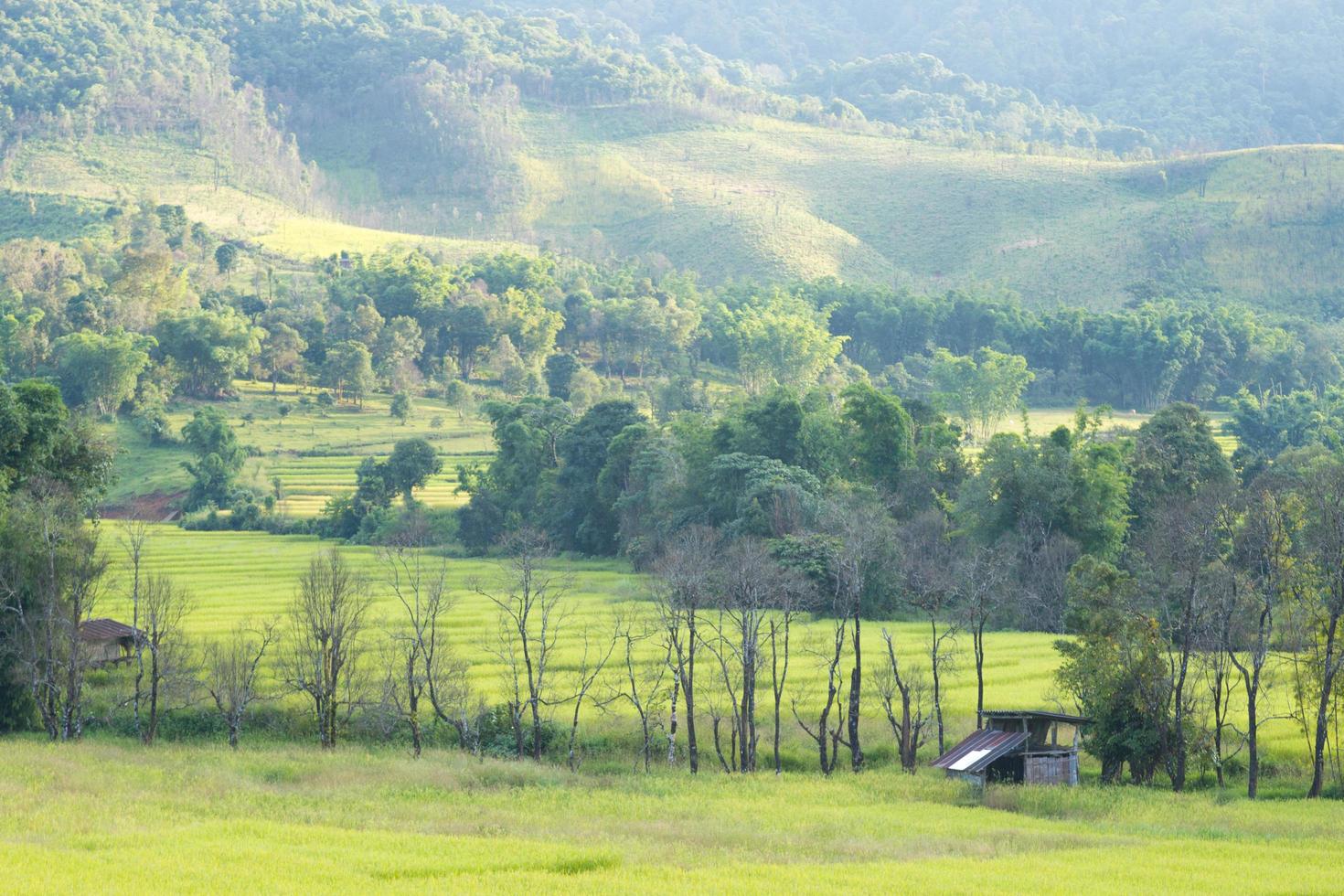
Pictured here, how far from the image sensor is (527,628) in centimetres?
5953

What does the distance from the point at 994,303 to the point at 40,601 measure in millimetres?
116498

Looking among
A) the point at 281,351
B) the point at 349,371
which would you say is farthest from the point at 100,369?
the point at 349,371

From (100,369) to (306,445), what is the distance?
14.8 m

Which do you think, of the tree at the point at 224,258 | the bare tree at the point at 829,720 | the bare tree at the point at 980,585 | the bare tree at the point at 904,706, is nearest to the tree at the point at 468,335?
the tree at the point at 224,258

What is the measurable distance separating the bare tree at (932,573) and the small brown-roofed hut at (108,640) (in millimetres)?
28267

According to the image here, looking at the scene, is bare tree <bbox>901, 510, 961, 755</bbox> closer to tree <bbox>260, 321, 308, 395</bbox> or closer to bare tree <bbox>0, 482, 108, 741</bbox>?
bare tree <bbox>0, 482, 108, 741</bbox>

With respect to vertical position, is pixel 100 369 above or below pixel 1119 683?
above

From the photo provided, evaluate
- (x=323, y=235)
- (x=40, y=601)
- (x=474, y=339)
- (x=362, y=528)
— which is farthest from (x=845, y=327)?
(x=40, y=601)

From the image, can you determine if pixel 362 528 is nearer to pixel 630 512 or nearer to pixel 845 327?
pixel 630 512

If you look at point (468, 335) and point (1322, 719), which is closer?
point (1322, 719)

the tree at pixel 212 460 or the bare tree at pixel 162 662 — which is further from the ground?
the tree at pixel 212 460

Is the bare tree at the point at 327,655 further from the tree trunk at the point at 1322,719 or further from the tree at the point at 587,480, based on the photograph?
the tree at the point at 587,480

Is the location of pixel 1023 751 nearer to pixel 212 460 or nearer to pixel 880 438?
pixel 880 438

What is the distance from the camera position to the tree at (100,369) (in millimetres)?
102875
